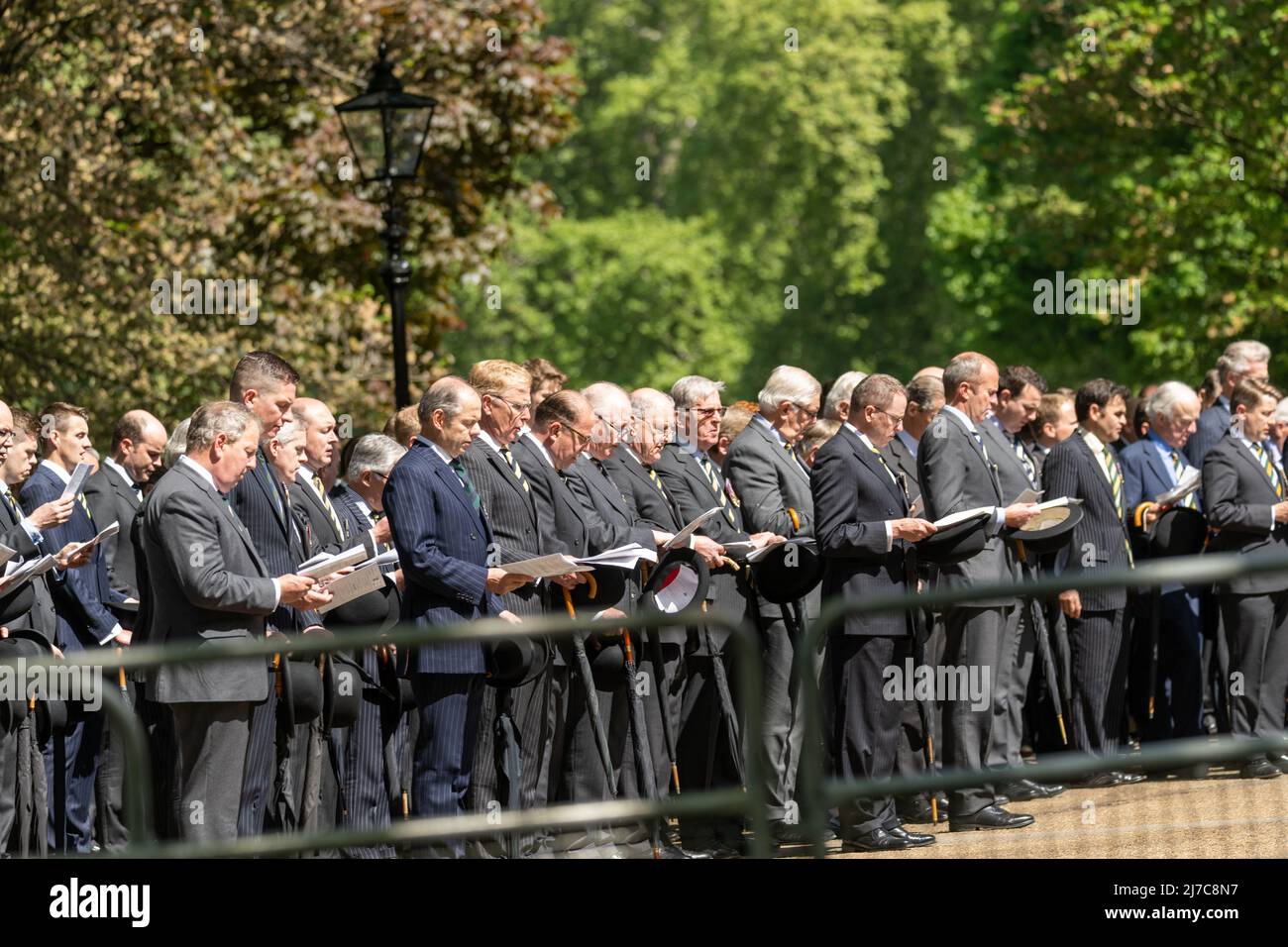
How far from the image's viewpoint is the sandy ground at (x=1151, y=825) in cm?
671

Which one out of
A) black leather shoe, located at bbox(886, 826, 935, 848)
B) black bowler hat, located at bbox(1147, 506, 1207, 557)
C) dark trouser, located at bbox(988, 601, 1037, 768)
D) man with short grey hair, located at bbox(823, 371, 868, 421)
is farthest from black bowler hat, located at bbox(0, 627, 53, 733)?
black bowler hat, located at bbox(1147, 506, 1207, 557)

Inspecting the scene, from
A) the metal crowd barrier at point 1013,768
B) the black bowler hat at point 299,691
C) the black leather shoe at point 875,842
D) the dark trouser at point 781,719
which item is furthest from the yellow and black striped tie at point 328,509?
the metal crowd barrier at point 1013,768

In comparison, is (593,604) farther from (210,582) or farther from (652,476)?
(210,582)

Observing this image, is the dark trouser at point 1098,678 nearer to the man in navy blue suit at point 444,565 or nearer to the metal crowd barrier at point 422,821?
the metal crowd barrier at point 422,821

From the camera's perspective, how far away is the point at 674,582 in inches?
388

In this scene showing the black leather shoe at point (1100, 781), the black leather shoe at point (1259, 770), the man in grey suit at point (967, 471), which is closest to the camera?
the black leather shoe at point (1100, 781)

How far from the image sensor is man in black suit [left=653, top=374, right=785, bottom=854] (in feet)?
32.6

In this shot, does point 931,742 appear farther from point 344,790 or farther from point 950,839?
point 344,790

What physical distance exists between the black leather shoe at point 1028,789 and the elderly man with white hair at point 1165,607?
43cm

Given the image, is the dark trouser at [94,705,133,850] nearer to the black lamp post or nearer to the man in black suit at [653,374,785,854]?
the man in black suit at [653,374,785,854]

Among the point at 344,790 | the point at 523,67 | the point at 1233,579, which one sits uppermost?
the point at 523,67

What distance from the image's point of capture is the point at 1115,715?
1041 cm
